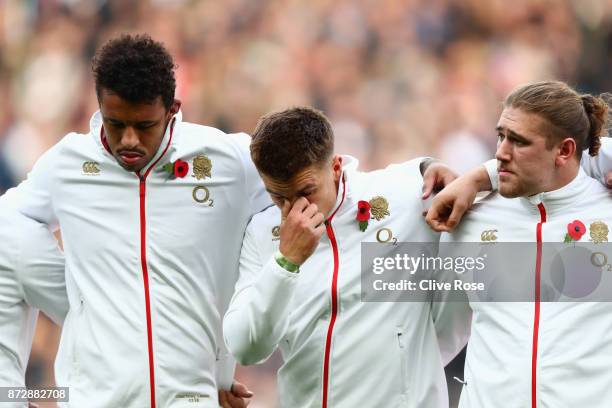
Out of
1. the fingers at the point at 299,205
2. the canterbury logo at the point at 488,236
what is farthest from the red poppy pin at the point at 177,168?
the canterbury logo at the point at 488,236

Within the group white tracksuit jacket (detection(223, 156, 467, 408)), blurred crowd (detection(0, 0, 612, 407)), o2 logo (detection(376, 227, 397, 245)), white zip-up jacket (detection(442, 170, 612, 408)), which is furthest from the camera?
blurred crowd (detection(0, 0, 612, 407))

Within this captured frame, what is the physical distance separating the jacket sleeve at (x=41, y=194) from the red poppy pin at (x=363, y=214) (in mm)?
1028

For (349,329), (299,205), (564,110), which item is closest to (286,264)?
(299,205)

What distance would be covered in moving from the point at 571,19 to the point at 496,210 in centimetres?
449

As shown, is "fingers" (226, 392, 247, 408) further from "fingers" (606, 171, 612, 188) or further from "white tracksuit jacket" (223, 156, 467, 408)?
"fingers" (606, 171, 612, 188)

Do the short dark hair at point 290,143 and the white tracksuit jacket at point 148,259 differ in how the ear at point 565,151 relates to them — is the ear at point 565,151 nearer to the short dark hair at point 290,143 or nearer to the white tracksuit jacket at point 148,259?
the short dark hair at point 290,143

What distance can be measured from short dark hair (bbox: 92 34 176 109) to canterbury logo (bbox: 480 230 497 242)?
109cm

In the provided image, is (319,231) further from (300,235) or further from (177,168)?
(177,168)

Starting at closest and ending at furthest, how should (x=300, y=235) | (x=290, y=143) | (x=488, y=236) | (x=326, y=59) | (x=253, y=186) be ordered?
(x=300, y=235) < (x=290, y=143) < (x=488, y=236) < (x=253, y=186) < (x=326, y=59)

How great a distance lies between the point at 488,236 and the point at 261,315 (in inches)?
30.6

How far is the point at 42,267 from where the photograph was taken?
397cm

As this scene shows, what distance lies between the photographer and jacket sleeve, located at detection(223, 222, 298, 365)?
11.2 ft

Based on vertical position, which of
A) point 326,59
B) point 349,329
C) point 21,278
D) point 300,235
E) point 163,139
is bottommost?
point 349,329

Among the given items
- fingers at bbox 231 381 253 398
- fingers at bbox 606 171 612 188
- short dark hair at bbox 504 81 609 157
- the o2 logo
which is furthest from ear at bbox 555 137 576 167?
fingers at bbox 231 381 253 398
